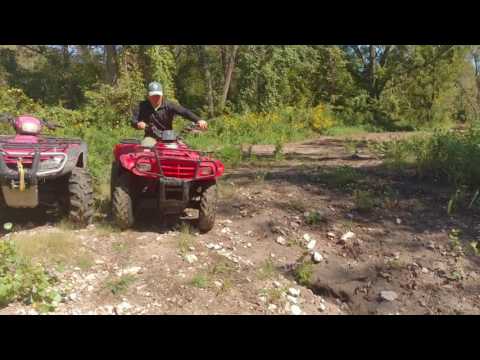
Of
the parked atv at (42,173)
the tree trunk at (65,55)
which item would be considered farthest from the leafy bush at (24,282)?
the tree trunk at (65,55)

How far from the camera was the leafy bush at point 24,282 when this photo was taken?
135 inches

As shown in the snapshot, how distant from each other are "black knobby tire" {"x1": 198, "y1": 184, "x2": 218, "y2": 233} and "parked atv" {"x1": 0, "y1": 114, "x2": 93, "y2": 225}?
1.16 m

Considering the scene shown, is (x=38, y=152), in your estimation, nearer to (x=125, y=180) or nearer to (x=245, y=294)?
(x=125, y=180)

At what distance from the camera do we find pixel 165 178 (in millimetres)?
4551

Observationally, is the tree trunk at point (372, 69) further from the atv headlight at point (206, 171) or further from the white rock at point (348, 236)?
the atv headlight at point (206, 171)

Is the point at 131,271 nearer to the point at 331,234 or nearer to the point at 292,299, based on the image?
the point at 292,299

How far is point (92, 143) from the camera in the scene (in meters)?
9.26

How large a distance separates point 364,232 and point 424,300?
1.22 meters

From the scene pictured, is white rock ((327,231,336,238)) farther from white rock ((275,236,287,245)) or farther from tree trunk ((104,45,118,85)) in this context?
tree trunk ((104,45,118,85))

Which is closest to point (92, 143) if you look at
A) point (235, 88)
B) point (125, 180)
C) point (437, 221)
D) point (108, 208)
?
point (108, 208)

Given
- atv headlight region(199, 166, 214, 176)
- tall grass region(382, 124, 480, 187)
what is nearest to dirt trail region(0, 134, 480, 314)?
tall grass region(382, 124, 480, 187)

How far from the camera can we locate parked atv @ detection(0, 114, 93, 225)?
14.4ft

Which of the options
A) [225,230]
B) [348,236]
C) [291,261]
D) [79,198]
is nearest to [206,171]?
[225,230]

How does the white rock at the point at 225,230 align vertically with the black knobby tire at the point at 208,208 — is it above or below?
below
